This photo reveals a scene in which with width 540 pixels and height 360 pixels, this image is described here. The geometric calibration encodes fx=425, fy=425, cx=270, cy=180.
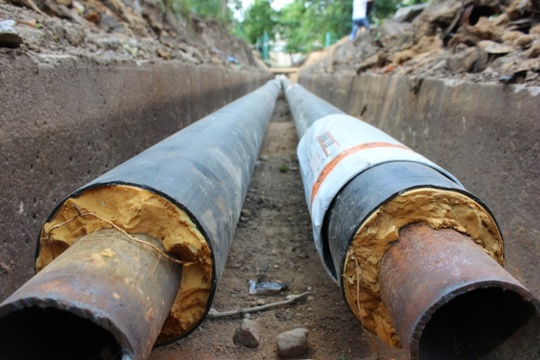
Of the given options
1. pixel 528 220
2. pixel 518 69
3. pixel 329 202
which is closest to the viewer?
pixel 329 202

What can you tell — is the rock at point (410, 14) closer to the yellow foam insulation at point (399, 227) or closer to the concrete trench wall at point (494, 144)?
the concrete trench wall at point (494, 144)

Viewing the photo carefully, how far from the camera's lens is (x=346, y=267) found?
4.69ft

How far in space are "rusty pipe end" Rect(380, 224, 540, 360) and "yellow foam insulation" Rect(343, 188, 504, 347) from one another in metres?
0.03

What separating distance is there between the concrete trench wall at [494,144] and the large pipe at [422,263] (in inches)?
24.5

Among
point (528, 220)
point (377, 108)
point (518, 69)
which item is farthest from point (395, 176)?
point (377, 108)

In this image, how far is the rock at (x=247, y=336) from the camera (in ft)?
5.93

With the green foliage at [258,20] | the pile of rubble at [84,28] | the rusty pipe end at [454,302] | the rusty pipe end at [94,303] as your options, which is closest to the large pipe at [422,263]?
the rusty pipe end at [454,302]

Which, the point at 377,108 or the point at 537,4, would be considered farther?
the point at 377,108

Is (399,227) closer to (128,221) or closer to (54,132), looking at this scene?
(128,221)

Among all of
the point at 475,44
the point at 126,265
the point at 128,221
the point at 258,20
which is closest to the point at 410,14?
the point at 475,44

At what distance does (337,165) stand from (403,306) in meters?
0.75

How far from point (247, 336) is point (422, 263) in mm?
914

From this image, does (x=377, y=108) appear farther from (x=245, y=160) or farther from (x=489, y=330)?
(x=489, y=330)

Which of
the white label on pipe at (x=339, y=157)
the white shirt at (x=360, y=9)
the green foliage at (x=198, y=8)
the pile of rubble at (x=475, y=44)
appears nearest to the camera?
the white label on pipe at (x=339, y=157)
